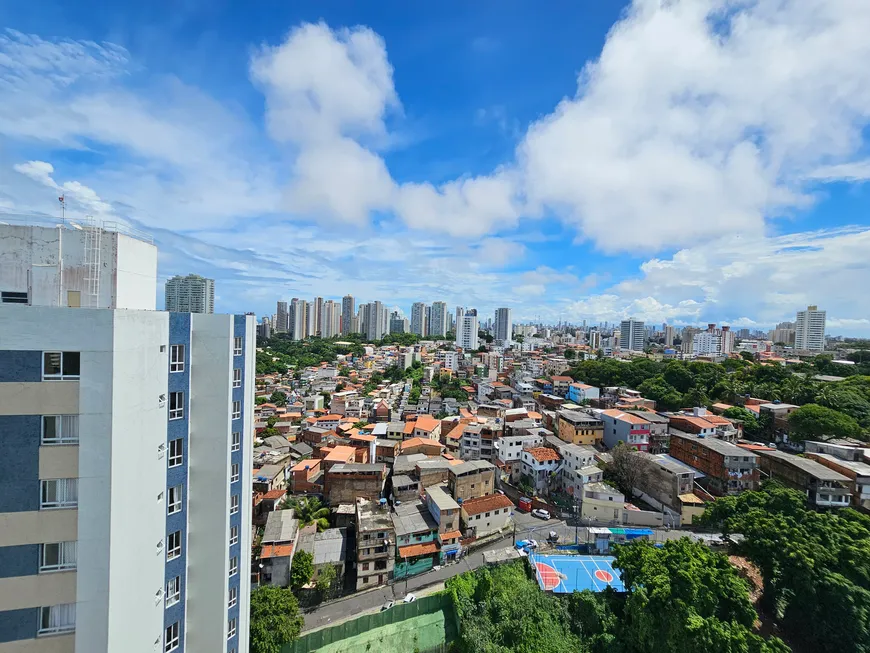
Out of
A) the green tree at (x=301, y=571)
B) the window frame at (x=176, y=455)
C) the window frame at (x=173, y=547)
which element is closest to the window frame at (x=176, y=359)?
the window frame at (x=176, y=455)

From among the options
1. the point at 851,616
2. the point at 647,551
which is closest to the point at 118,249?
the point at 647,551

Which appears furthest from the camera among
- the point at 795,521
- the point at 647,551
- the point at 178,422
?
the point at 795,521

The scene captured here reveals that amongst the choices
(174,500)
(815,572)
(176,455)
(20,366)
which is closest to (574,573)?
(815,572)

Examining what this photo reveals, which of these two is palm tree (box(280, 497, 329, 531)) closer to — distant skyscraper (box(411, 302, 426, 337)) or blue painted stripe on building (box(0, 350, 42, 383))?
blue painted stripe on building (box(0, 350, 42, 383))

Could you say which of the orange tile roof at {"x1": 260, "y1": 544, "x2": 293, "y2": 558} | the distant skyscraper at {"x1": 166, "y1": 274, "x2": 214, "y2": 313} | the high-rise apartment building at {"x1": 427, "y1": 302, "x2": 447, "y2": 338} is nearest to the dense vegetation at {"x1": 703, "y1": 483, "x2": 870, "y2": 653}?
the orange tile roof at {"x1": 260, "y1": 544, "x2": 293, "y2": 558}

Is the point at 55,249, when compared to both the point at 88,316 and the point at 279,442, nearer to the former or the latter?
the point at 88,316

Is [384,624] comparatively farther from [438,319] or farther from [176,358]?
[438,319]

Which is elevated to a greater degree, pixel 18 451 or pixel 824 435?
pixel 18 451
